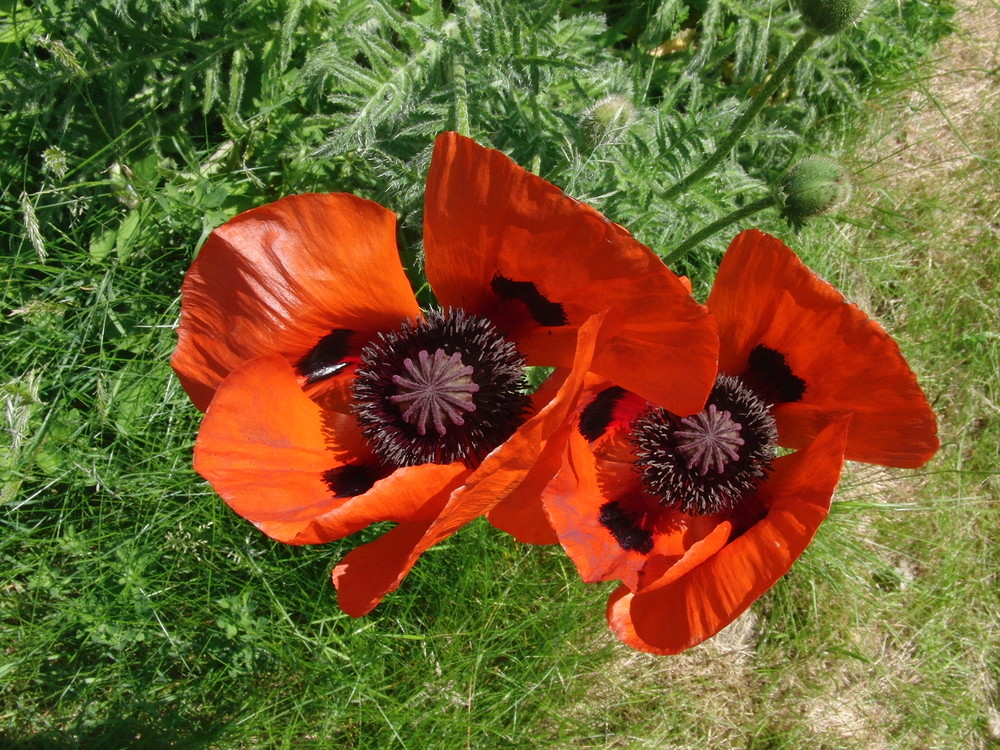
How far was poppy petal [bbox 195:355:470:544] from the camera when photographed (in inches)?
68.1

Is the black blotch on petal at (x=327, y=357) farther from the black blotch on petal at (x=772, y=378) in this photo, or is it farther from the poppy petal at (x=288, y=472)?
the black blotch on petal at (x=772, y=378)

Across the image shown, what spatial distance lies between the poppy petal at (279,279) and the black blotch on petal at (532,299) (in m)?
0.24

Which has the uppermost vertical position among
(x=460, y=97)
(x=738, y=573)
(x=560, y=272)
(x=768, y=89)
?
(x=768, y=89)

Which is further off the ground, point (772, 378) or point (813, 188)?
point (813, 188)

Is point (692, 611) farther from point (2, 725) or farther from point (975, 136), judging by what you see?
point (975, 136)

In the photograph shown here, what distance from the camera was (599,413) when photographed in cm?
238

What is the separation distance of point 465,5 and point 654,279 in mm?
1375

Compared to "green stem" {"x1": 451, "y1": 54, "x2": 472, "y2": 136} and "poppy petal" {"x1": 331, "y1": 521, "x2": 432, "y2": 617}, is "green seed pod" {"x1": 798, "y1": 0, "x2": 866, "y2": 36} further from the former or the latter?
"poppy petal" {"x1": 331, "y1": 521, "x2": 432, "y2": 617}

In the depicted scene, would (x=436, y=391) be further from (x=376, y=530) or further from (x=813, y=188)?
(x=376, y=530)

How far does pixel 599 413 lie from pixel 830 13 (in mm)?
1123

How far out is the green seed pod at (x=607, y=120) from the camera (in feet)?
7.27

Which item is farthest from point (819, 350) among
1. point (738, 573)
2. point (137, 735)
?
point (137, 735)

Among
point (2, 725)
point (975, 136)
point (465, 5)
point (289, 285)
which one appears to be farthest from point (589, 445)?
point (975, 136)

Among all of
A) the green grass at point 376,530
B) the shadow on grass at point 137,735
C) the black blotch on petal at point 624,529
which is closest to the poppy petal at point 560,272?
the black blotch on petal at point 624,529
